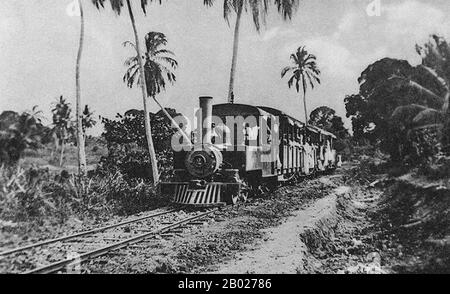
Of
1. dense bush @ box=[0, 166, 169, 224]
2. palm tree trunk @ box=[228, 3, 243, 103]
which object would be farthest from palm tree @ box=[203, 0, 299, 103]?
dense bush @ box=[0, 166, 169, 224]

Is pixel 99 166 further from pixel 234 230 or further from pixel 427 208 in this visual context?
pixel 427 208

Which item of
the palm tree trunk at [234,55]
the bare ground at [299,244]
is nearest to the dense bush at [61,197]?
the bare ground at [299,244]

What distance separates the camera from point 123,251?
6938 millimetres

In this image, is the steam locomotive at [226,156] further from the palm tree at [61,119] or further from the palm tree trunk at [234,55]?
the palm tree trunk at [234,55]

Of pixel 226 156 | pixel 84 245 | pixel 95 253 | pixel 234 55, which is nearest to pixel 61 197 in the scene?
pixel 84 245

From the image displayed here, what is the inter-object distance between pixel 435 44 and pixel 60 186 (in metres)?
9.67

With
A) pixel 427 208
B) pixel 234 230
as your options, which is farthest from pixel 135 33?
pixel 427 208

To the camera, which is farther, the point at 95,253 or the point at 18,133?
the point at 18,133

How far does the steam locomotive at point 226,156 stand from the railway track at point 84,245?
1241 millimetres

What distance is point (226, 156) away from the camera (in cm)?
1170

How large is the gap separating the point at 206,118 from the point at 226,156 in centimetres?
129

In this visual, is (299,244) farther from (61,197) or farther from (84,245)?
(61,197)

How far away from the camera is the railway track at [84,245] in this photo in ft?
19.5

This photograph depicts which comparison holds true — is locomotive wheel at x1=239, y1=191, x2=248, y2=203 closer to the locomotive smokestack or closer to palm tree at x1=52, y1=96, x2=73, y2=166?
the locomotive smokestack
